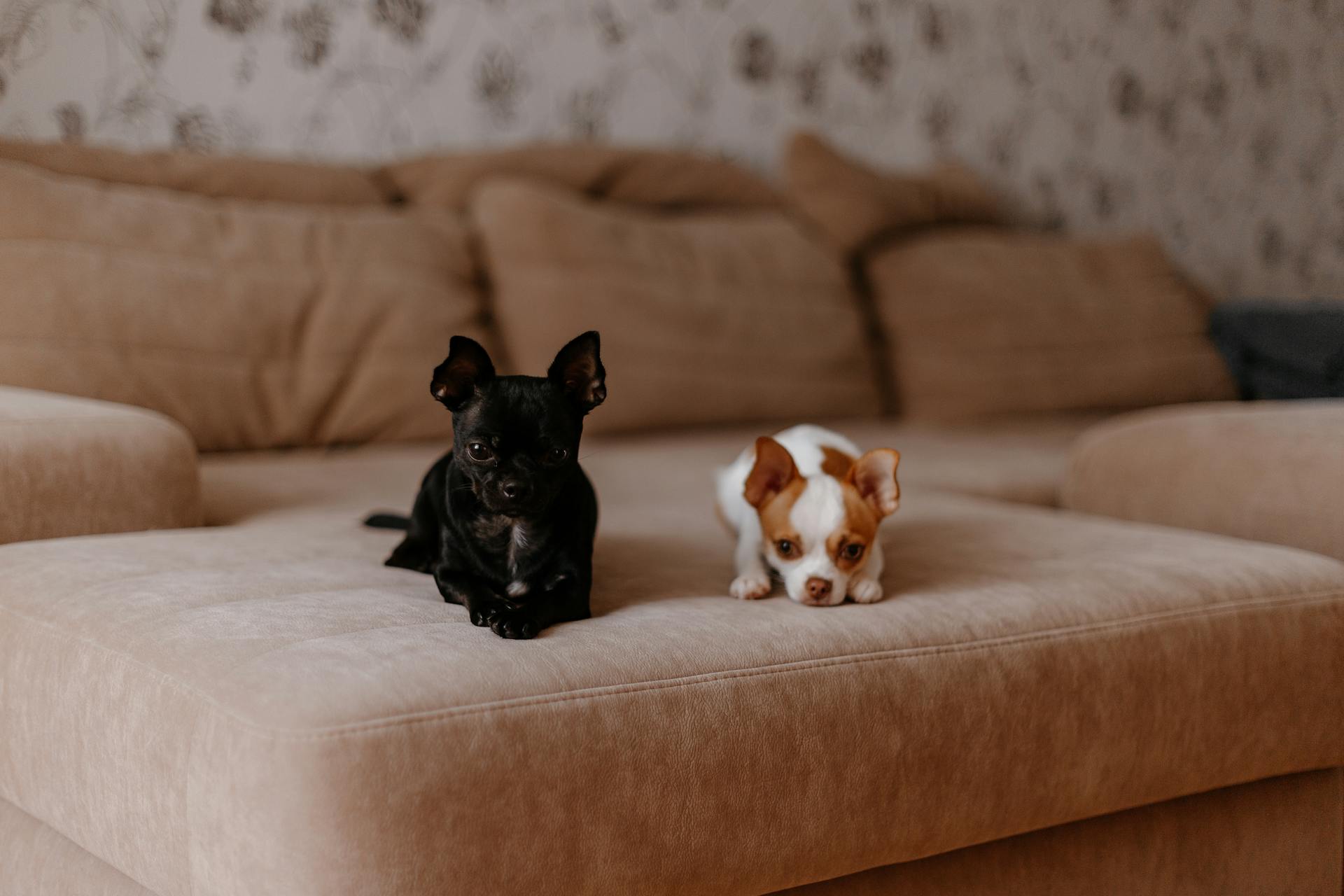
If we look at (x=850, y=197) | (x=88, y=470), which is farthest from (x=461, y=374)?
(x=850, y=197)

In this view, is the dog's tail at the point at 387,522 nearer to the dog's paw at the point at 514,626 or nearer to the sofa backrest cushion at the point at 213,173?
the dog's paw at the point at 514,626

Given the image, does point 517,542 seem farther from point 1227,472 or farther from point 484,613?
point 1227,472

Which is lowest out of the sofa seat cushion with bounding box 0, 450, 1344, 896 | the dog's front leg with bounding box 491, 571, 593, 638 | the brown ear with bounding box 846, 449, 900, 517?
the sofa seat cushion with bounding box 0, 450, 1344, 896

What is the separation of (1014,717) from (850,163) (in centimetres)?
186

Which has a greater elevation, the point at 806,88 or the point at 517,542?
the point at 806,88

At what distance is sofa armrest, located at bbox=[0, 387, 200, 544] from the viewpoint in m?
1.25

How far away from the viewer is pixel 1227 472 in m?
1.63

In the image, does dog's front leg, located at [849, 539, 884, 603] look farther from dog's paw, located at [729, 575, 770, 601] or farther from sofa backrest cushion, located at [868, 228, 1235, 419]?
sofa backrest cushion, located at [868, 228, 1235, 419]

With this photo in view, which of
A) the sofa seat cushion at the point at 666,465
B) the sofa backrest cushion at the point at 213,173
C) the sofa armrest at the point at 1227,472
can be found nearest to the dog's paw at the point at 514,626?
the sofa seat cushion at the point at 666,465

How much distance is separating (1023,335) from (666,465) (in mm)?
1036

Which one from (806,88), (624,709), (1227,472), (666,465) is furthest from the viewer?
(806,88)

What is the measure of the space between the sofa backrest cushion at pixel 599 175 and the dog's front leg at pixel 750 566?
1.23m

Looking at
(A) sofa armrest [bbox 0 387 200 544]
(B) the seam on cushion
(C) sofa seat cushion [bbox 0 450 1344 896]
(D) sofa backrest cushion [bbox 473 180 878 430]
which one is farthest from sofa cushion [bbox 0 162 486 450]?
(B) the seam on cushion

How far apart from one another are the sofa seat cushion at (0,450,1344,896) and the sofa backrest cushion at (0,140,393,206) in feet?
2.79
